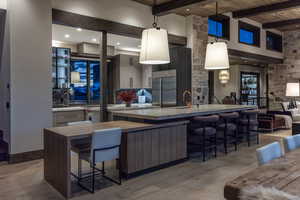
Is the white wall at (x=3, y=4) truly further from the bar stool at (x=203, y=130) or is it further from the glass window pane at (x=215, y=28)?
the glass window pane at (x=215, y=28)

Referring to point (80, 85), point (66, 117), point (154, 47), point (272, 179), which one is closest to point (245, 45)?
point (80, 85)

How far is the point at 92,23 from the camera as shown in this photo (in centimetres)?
554

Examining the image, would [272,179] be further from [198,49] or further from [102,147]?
[198,49]

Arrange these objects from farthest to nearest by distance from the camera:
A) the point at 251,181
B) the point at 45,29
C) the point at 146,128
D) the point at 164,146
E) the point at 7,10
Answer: the point at 45,29, the point at 7,10, the point at 164,146, the point at 146,128, the point at 251,181

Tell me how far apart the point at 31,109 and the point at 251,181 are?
167 inches

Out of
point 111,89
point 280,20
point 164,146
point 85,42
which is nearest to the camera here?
point 164,146

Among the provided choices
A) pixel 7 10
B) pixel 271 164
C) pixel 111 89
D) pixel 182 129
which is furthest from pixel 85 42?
pixel 271 164

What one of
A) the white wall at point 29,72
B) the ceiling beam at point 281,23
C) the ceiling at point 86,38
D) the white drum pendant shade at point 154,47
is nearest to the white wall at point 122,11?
the white wall at point 29,72

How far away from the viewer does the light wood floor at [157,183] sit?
301 centimetres

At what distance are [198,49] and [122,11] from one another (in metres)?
2.84

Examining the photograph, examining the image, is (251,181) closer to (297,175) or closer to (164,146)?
(297,175)

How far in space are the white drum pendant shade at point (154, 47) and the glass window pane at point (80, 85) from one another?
188 inches

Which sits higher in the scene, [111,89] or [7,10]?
[7,10]

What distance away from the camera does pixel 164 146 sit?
4027 millimetres
